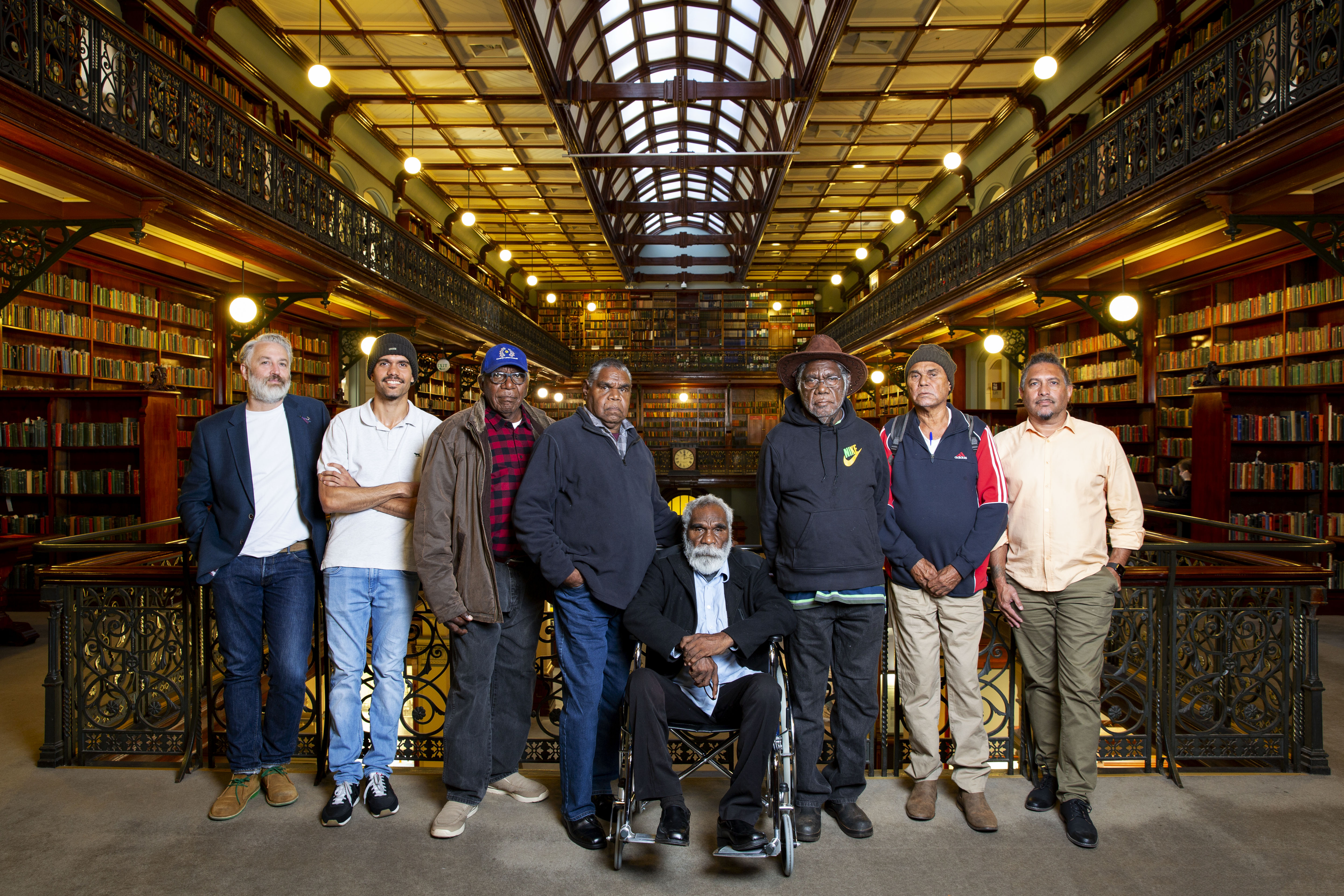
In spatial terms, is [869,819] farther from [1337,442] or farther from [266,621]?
[1337,442]

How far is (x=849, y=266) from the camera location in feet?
56.2

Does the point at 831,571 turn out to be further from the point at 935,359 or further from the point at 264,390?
the point at 264,390

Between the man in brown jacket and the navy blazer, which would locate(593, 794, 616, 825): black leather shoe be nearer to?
the man in brown jacket

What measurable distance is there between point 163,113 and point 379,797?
4.44 metres

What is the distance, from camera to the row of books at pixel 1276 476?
19.2ft

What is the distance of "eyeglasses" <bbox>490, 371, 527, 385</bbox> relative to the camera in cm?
244

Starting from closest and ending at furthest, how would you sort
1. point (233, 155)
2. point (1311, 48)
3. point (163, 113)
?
point (1311, 48) → point (163, 113) → point (233, 155)

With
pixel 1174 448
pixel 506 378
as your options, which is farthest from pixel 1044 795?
pixel 1174 448

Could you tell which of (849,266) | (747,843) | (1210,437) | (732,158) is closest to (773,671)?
(747,843)

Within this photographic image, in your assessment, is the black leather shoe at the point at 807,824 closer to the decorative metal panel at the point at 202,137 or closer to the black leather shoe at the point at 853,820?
the black leather shoe at the point at 853,820

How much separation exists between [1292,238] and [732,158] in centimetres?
889

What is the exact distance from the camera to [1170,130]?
4.96 meters

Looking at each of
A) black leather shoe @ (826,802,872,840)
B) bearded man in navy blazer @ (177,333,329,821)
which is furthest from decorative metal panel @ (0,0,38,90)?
black leather shoe @ (826,802,872,840)

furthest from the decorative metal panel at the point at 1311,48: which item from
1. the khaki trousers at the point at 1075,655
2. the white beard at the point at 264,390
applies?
the white beard at the point at 264,390
